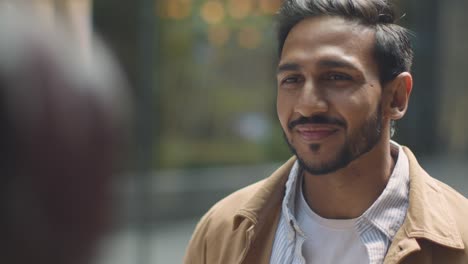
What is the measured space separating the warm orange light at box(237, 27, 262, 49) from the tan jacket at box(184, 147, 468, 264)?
7.60m

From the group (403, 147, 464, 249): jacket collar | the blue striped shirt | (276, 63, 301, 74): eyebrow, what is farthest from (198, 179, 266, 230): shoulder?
(403, 147, 464, 249): jacket collar

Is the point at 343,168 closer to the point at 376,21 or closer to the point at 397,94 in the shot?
the point at 397,94

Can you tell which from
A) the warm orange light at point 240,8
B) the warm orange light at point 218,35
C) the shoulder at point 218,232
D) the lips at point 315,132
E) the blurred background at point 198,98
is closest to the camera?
the lips at point 315,132

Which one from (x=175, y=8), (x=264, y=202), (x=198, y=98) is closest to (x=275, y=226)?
(x=264, y=202)

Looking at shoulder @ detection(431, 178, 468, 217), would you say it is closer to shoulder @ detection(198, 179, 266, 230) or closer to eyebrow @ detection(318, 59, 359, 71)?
eyebrow @ detection(318, 59, 359, 71)

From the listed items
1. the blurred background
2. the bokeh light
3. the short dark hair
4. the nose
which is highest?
the short dark hair

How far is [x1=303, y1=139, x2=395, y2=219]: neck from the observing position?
7.83 ft

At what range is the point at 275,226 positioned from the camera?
2518 millimetres

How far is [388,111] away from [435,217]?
1.35ft

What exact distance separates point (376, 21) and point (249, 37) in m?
7.78

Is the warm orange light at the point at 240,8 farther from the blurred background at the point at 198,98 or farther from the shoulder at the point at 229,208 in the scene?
the shoulder at the point at 229,208

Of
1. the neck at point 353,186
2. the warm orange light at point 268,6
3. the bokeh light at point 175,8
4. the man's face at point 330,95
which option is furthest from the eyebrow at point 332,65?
the warm orange light at point 268,6

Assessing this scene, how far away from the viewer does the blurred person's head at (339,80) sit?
2.38 metres

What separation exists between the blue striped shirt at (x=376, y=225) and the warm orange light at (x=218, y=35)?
302 inches
